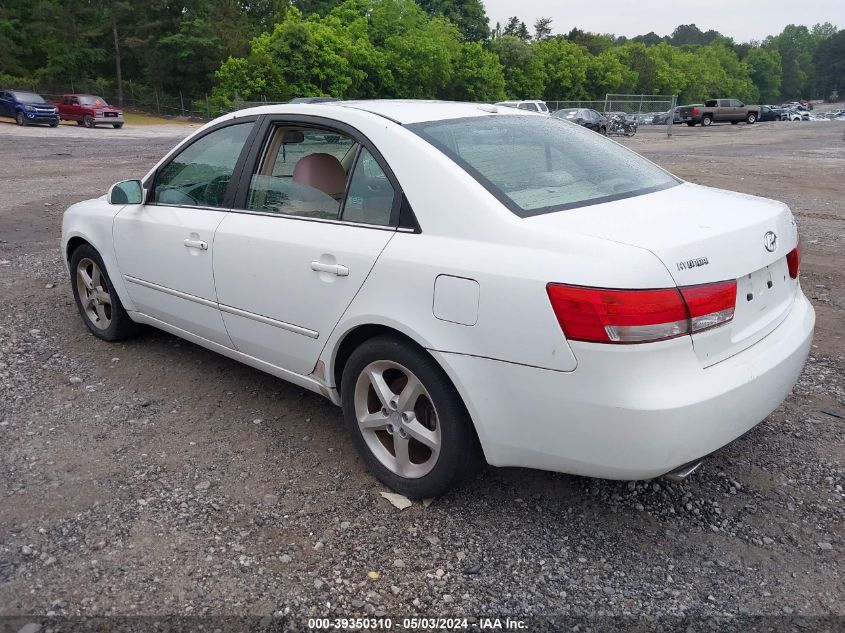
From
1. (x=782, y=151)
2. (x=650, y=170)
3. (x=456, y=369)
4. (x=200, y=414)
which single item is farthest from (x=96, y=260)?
(x=782, y=151)

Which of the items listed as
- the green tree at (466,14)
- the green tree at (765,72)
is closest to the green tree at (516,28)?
the green tree at (466,14)

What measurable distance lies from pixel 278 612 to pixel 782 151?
26.8m

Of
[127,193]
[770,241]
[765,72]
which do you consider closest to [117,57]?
[127,193]

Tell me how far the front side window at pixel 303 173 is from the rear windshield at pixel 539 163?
46cm

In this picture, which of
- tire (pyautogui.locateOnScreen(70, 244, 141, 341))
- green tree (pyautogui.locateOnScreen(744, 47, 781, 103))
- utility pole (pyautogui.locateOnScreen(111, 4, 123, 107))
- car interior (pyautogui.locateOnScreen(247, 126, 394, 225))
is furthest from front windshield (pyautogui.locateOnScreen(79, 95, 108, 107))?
green tree (pyautogui.locateOnScreen(744, 47, 781, 103))

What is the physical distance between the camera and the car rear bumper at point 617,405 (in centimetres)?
242

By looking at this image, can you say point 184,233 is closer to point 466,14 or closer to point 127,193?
point 127,193

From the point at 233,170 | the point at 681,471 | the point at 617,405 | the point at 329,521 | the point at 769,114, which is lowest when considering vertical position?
the point at 329,521

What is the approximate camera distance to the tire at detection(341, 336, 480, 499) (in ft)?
9.31

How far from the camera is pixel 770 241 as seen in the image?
2.87m

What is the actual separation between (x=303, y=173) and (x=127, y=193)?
1.45 meters

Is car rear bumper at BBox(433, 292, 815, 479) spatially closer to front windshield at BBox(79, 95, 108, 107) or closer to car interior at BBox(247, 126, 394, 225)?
car interior at BBox(247, 126, 394, 225)

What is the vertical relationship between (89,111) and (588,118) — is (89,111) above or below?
below

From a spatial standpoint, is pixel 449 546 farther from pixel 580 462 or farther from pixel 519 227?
pixel 519 227
